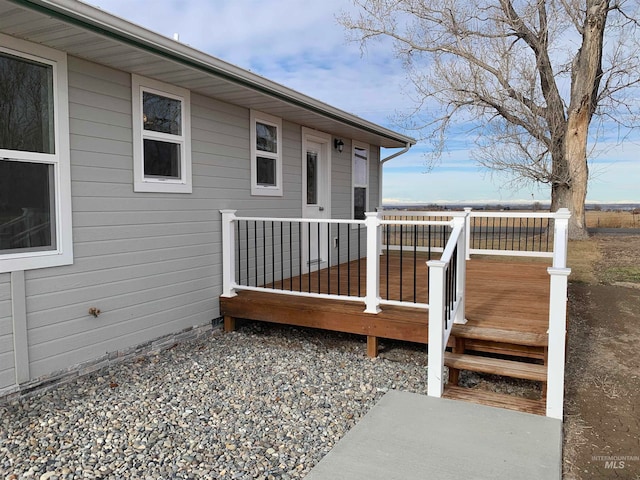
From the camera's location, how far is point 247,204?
540cm

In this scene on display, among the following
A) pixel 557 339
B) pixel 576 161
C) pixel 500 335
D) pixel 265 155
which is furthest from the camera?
pixel 576 161

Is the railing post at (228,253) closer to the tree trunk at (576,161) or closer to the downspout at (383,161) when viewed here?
the downspout at (383,161)

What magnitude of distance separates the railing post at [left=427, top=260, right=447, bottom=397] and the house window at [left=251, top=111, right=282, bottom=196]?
2.90 meters

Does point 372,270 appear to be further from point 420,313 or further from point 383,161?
point 383,161

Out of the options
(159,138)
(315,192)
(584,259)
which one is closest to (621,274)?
(584,259)

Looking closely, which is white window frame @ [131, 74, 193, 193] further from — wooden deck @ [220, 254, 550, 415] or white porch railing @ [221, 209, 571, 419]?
wooden deck @ [220, 254, 550, 415]

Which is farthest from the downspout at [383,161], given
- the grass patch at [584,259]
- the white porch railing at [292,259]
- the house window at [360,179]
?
the grass patch at [584,259]

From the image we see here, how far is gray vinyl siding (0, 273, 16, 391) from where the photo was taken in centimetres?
307

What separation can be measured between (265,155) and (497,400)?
3.77 meters

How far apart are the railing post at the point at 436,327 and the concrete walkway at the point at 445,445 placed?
0.43 feet

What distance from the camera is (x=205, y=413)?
122 inches

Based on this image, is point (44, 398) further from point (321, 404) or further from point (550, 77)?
point (550, 77)

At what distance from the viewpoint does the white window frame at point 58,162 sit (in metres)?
3.18

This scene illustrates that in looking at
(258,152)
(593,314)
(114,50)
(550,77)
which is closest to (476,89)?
(550,77)
